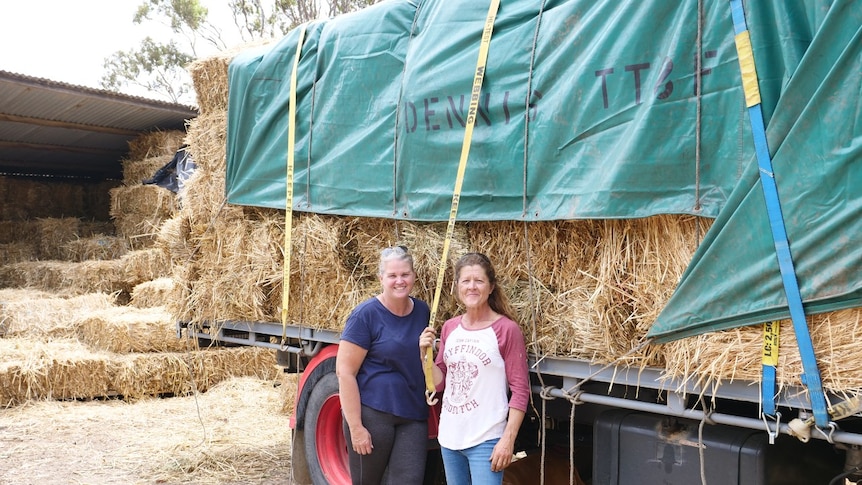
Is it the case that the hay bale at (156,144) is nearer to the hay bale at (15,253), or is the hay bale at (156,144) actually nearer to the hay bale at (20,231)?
the hay bale at (20,231)

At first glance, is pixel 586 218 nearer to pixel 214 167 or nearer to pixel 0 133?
pixel 214 167

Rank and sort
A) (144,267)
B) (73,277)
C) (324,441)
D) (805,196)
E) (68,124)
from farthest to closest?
(68,124) < (73,277) < (144,267) < (324,441) < (805,196)

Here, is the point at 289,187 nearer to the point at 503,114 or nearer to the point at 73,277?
the point at 503,114

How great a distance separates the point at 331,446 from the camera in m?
5.73

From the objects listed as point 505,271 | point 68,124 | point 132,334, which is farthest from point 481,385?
point 68,124

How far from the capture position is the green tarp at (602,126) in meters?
3.07

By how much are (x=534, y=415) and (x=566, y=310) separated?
3.34 ft

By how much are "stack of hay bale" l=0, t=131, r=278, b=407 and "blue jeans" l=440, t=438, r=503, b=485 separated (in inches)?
140

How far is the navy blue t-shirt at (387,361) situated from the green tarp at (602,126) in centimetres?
69

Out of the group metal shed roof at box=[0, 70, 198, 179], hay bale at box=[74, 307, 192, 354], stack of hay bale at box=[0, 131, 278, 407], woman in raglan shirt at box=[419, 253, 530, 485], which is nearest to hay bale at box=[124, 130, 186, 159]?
stack of hay bale at box=[0, 131, 278, 407]

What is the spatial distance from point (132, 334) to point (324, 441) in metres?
5.42

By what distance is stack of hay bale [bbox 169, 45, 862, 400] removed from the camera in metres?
3.39

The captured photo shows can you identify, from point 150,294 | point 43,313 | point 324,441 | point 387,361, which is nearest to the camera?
point 387,361

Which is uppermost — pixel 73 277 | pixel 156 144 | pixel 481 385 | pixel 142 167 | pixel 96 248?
pixel 156 144
